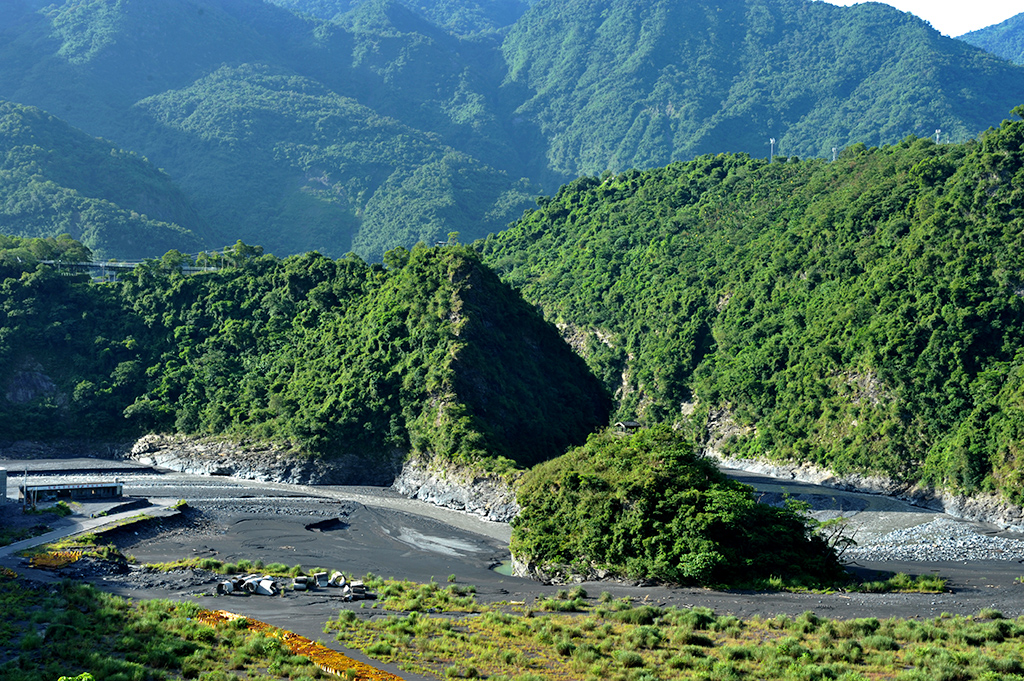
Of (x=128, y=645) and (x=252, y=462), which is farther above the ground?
A: (x=252, y=462)

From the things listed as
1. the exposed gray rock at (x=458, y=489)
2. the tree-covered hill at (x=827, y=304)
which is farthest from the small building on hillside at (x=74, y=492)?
the tree-covered hill at (x=827, y=304)

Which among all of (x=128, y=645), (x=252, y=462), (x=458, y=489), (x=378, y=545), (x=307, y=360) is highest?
(x=307, y=360)

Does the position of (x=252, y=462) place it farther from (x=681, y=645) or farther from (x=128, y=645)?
(x=681, y=645)

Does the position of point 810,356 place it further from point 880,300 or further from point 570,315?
point 570,315

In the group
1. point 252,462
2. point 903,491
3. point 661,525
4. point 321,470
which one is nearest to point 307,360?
point 252,462

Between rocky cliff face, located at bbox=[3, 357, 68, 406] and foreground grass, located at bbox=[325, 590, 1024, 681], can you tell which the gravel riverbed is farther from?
rocky cliff face, located at bbox=[3, 357, 68, 406]

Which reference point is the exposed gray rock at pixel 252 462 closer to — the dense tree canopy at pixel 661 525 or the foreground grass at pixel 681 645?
the dense tree canopy at pixel 661 525

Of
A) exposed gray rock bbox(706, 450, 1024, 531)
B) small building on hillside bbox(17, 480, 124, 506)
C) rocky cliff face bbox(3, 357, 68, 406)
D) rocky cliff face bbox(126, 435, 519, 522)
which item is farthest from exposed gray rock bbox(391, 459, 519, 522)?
rocky cliff face bbox(3, 357, 68, 406)
